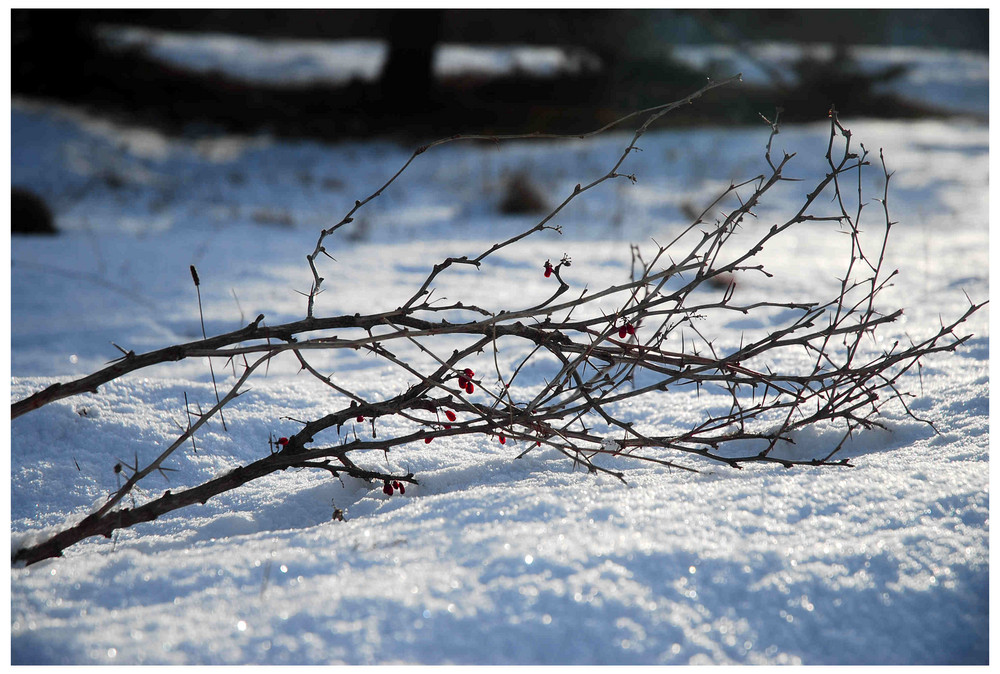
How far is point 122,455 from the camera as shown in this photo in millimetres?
1886

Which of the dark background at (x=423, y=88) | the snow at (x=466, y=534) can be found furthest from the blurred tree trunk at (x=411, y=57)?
the snow at (x=466, y=534)

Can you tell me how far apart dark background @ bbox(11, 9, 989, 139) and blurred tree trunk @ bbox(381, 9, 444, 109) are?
0.02 m

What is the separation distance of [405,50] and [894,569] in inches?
502

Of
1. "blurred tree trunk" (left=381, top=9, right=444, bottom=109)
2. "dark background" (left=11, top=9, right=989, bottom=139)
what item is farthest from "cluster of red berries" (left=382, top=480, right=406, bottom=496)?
"blurred tree trunk" (left=381, top=9, right=444, bottom=109)

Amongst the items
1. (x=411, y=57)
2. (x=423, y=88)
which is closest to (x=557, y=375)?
(x=423, y=88)

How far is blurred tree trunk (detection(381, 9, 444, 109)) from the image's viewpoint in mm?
12164

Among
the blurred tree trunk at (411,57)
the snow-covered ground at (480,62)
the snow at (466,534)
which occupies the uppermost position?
the snow-covered ground at (480,62)

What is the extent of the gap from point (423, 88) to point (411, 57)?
23.1 inches

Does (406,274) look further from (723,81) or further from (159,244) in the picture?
(723,81)

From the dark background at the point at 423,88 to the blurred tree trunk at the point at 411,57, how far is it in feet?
0.06

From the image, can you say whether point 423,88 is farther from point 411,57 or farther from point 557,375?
point 557,375

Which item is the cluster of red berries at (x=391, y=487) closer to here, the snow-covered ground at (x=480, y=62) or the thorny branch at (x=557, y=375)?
the thorny branch at (x=557, y=375)

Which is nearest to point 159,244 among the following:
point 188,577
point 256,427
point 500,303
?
point 500,303

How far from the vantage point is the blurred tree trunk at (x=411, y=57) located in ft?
39.9
